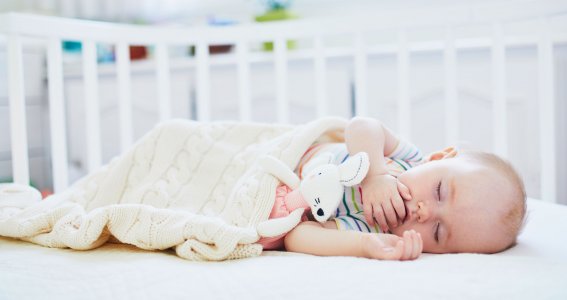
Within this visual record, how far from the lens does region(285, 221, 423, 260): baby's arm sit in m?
0.85

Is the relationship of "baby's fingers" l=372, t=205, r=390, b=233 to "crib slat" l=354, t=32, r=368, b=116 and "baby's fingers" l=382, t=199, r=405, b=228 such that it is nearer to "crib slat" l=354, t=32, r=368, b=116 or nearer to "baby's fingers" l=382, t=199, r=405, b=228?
"baby's fingers" l=382, t=199, r=405, b=228

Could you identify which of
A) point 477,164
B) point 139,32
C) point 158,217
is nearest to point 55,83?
point 139,32

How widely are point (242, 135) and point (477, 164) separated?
0.50 metres

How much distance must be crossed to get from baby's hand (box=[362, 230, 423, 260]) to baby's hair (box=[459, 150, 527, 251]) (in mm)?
139

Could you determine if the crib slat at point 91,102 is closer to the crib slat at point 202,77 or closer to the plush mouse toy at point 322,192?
the crib slat at point 202,77

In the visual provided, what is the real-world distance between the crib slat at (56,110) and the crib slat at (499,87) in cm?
99

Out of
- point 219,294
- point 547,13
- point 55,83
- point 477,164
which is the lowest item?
point 219,294

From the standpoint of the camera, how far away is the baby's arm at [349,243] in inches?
33.6

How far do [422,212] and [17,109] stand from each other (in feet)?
2.94

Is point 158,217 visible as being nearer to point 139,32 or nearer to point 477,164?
point 477,164

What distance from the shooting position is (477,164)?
0.93 metres

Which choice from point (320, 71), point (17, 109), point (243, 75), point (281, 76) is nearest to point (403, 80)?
point (320, 71)

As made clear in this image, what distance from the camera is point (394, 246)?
885 mm

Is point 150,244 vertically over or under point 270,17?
under
